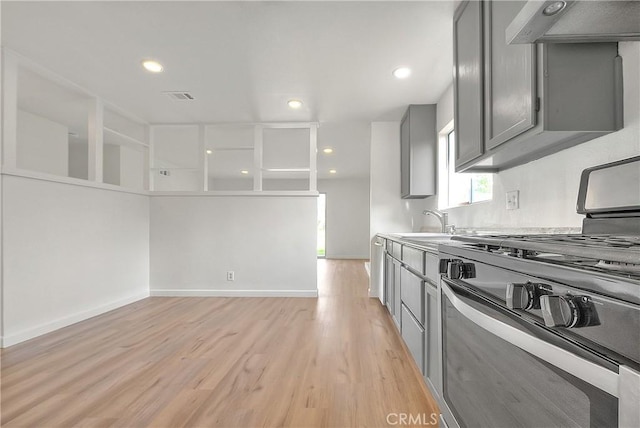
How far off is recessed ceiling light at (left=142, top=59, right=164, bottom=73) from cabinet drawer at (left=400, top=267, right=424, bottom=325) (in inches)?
104

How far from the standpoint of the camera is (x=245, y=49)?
2.51 m

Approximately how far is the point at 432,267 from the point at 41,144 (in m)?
5.24

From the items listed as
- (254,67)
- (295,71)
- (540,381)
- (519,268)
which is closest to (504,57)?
(519,268)

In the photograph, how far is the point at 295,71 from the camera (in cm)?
287

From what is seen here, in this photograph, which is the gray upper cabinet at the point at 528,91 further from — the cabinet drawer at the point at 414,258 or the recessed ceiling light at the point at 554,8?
the cabinet drawer at the point at 414,258

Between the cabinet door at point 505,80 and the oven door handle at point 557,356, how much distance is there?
96 cm

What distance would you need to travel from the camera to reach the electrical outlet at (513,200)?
1.91 meters

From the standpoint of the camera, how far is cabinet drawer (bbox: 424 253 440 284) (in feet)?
4.64

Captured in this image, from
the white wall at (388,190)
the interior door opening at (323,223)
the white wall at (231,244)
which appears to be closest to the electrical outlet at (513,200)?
the white wall at (388,190)

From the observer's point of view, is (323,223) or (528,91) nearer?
(528,91)

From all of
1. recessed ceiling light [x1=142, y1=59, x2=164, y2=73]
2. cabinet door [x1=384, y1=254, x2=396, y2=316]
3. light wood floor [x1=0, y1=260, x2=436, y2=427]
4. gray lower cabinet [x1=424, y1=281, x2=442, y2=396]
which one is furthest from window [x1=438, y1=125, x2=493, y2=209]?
recessed ceiling light [x1=142, y1=59, x2=164, y2=73]

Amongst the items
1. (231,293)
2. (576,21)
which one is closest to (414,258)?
(576,21)

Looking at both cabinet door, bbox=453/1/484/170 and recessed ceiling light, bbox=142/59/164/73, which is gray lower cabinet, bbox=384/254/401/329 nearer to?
cabinet door, bbox=453/1/484/170

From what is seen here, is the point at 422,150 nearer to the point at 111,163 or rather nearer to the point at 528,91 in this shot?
the point at 528,91
